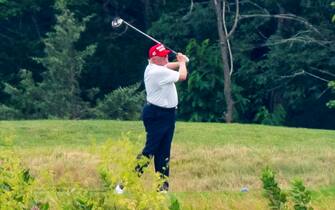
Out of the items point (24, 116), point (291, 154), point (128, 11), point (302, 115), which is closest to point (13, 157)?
point (291, 154)

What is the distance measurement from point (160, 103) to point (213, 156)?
3839 mm

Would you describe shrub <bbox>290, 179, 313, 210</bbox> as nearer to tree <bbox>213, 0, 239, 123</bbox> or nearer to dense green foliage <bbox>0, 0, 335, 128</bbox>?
dense green foliage <bbox>0, 0, 335, 128</bbox>

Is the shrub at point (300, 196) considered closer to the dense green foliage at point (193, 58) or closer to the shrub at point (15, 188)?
the shrub at point (15, 188)

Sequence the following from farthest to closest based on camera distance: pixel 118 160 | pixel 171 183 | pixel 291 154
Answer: pixel 291 154, pixel 171 183, pixel 118 160

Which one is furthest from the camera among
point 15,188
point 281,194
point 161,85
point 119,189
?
point 161,85

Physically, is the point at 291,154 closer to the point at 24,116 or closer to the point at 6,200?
the point at 6,200

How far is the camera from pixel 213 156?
15.4 meters

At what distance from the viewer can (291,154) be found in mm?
15617

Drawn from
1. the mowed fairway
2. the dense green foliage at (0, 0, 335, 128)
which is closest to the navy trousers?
the mowed fairway

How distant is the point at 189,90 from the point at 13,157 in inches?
1025

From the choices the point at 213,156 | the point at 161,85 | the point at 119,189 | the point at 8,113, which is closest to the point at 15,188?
the point at 119,189

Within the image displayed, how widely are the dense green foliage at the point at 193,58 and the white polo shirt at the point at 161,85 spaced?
64.4ft

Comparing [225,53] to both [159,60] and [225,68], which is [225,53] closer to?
[225,68]

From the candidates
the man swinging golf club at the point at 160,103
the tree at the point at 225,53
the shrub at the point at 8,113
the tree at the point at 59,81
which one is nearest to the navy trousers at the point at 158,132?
the man swinging golf club at the point at 160,103
